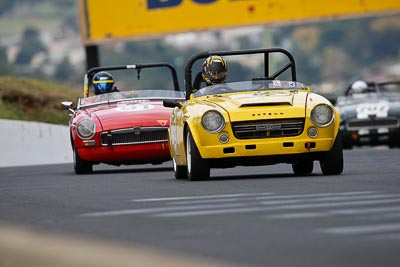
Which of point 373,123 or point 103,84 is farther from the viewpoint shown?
point 373,123

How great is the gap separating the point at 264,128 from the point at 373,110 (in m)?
14.4

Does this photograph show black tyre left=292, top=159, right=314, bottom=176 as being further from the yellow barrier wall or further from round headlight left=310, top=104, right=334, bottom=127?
the yellow barrier wall

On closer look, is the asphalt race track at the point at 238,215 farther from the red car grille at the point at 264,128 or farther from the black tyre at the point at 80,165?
the black tyre at the point at 80,165

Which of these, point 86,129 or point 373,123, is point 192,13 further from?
point 86,129

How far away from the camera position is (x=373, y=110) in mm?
28453

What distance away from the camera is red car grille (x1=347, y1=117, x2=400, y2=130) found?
2819cm

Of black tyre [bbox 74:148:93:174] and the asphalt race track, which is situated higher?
the asphalt race track

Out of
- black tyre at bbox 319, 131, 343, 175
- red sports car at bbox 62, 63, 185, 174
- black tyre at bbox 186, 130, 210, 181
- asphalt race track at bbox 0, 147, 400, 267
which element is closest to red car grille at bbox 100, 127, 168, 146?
red sports car at bbox 62, 63, 185, 174

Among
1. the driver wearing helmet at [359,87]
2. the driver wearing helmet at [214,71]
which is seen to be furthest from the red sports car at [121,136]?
the driver wearing helmet at [359,87]

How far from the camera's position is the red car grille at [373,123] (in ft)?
92.5

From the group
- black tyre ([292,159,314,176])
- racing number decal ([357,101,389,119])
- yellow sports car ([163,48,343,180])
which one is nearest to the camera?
yellow sports car ([163,48,343,180])

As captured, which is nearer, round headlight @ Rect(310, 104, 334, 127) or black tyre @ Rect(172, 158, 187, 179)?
round headlight @ Rect(310, 104, 334, 127)

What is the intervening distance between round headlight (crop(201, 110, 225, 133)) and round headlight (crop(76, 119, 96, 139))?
481cm

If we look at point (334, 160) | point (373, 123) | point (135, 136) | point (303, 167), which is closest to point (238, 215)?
point (334, 160)
